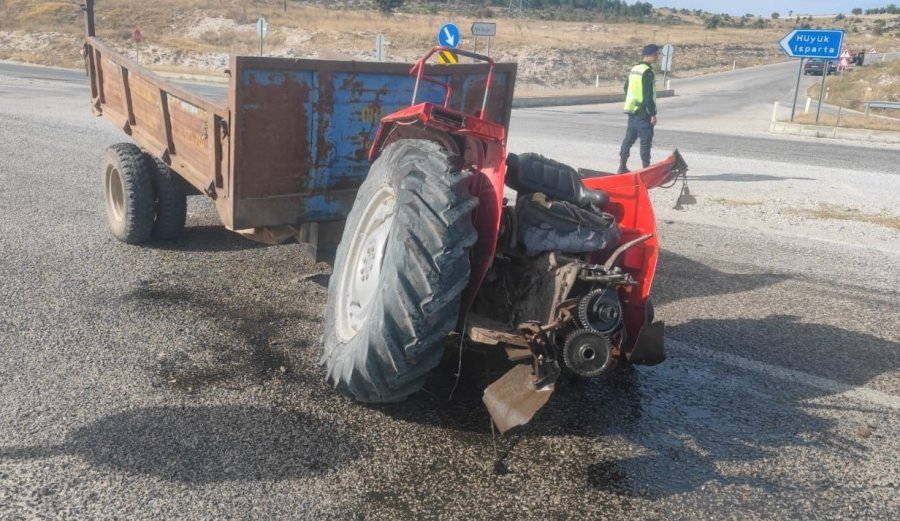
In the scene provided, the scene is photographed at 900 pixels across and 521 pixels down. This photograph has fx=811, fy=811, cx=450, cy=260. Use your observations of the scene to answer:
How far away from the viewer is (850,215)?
10609mm

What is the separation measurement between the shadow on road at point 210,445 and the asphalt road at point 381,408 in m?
0.01

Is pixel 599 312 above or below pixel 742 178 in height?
above

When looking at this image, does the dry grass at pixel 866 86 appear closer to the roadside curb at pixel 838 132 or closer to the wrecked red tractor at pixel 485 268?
the roadside curb at pixel 838 132

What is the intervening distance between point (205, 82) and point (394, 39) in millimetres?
20468

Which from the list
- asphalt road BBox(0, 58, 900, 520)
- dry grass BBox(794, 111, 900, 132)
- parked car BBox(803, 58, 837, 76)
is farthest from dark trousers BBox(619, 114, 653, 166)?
parked car BBox(803, 58, 837, 76)

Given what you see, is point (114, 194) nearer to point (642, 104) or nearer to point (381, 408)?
point (381, 408)

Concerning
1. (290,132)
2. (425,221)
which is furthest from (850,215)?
(425,221)

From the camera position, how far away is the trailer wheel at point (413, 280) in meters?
3.56

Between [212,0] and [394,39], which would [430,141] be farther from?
[212,0]

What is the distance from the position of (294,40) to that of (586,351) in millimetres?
53259

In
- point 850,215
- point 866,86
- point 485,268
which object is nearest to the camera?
point 485,268

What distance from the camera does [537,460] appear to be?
400cm

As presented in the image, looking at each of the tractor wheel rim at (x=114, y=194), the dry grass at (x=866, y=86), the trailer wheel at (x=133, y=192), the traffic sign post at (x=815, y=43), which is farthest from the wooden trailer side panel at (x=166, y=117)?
the dry grass at (x=866, y=86)

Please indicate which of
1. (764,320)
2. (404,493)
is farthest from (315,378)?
(764,320)
